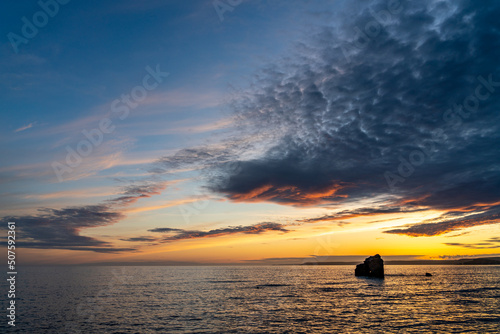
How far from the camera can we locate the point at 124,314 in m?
52.5

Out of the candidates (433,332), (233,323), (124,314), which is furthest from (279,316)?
(124,314)

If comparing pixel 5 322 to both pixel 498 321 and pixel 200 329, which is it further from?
pixel 498 321

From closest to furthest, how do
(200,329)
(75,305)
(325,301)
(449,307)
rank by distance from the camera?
(200,329) → (449,307) → (75,305) → (325,301)

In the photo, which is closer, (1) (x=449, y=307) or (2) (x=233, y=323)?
(2) (x=233, y=323)

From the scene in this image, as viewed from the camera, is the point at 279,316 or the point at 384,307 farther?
the point at 384,307

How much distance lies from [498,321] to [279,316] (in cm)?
3184

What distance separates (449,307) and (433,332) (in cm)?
2366

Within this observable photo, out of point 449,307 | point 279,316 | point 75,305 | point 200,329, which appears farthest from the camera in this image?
point 75,305

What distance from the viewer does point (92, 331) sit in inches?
1604

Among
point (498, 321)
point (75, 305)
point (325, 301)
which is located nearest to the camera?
point (498, 321)

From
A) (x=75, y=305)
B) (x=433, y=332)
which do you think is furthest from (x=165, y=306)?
(x=433, y=332)

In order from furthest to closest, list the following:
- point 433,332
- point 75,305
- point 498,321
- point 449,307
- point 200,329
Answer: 1. point 75,305
2. point 449,307
3. point 498,321
4. point 200,329
5. point 433,332

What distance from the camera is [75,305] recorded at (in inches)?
2467

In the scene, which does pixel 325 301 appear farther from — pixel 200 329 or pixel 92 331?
pixel 92 331
